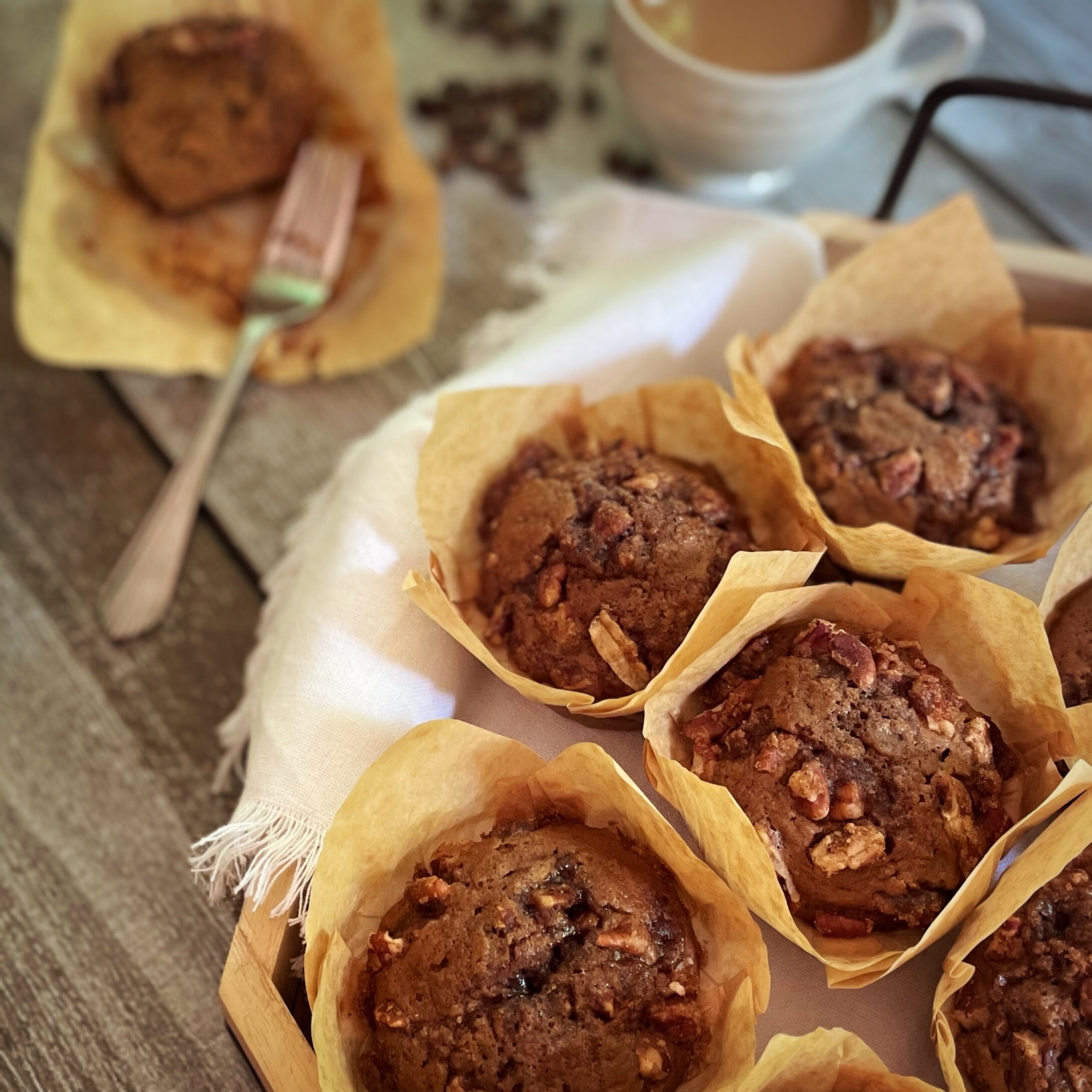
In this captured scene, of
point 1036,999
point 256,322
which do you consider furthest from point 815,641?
point 256,322

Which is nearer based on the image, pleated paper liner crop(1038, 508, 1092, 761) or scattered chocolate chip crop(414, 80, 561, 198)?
pleated paper liner crop(1038, 508, 1092, 761)

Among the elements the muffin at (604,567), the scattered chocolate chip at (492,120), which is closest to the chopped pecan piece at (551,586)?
the muffin at (604,567)

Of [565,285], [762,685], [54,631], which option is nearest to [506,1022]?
[762,685]

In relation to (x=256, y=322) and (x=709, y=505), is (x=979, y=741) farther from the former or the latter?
(x=256, y=322)

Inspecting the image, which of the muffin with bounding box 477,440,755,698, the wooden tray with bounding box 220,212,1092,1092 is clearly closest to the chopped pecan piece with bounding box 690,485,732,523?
the muffin with bounding box 477,440,755,698

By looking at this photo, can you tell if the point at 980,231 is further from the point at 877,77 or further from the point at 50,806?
the point at 50,806

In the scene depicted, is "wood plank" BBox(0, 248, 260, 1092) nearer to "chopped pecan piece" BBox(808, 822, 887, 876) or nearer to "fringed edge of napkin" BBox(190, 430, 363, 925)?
"fringed edge of napkin" BBox(190, 430, 363, 925)
